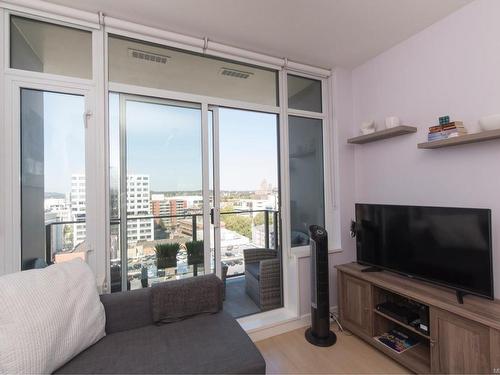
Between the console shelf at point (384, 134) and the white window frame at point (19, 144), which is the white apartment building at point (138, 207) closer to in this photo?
the white window frame at point (19, 144)

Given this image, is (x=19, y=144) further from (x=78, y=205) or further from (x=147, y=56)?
(x=147, y=56)

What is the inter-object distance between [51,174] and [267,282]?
6.99 feet

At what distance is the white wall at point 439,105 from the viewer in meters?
1.78

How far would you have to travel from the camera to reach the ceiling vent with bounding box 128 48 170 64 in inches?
84.0

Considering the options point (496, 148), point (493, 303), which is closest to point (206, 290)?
point (493, 303)

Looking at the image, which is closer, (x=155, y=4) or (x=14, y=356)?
(x=14, y=356)

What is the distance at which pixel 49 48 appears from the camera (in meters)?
1.89

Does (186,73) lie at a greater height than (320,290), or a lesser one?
greater

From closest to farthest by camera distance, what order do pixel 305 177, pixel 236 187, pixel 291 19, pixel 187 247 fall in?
pixel 291 19 → pixel 187 247 → pixel 236 187 → pixel 305 177

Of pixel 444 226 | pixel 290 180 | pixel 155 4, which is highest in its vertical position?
pixel 155 4

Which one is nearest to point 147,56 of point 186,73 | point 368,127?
point 186,73

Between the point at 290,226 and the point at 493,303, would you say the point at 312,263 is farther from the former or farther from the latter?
the point at 493,303

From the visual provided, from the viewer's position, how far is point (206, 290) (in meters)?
1.83

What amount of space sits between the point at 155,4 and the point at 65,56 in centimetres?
79
